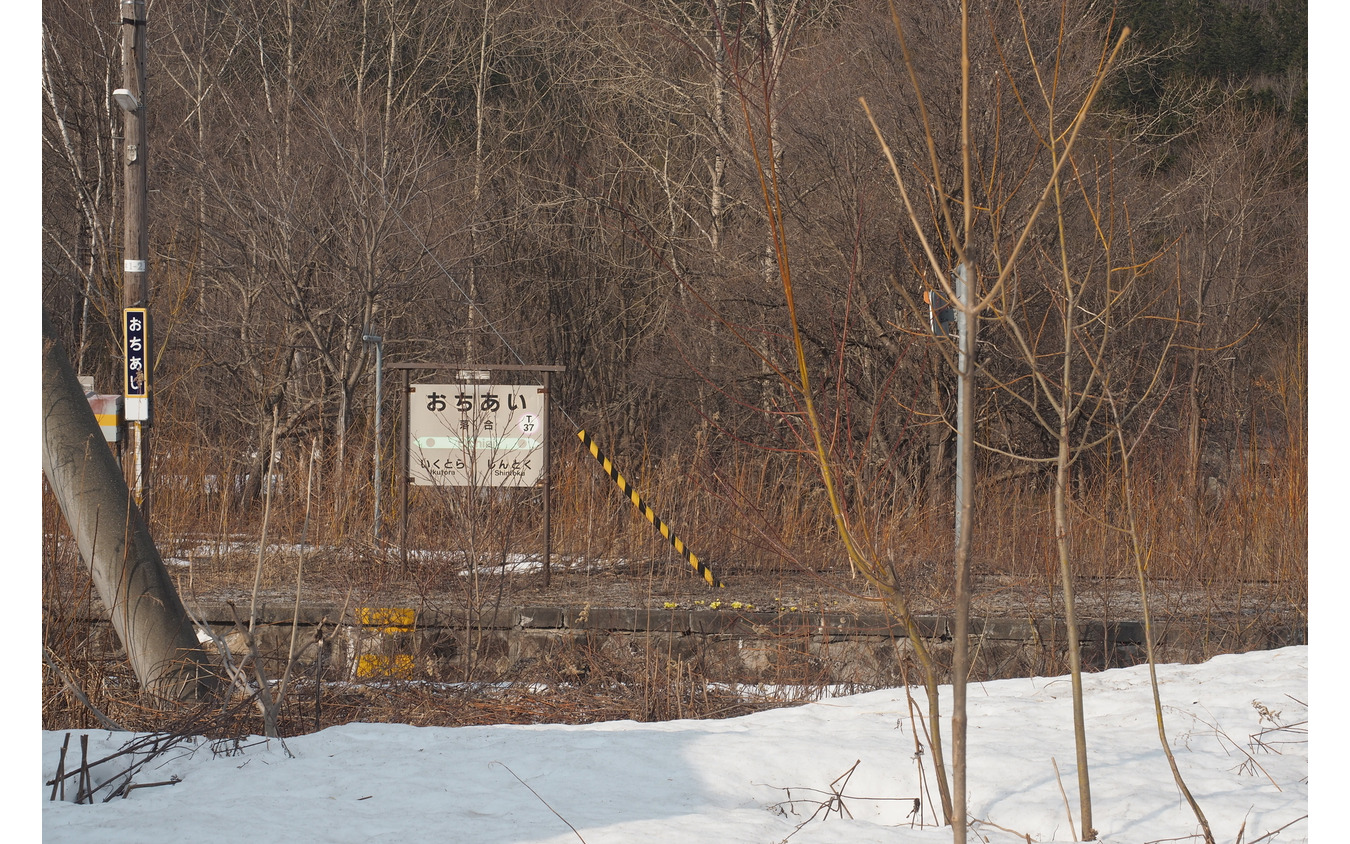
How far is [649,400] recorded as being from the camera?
15883mm

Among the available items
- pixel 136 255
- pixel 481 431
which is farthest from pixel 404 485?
pixel 136 255

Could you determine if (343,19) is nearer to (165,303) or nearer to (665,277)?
(165,303)

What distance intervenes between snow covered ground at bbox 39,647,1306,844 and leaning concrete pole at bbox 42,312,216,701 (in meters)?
0.87

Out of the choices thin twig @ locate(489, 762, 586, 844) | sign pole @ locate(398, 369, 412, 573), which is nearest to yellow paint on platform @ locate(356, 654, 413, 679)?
sign pole @ locate(398, 369, 412, 573)

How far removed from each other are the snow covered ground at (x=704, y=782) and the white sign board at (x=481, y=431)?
13.1 feet

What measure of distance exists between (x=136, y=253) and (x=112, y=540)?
4634 millimetres

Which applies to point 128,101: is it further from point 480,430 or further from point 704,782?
point 704,782

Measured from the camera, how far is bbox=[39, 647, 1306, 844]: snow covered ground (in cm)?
286

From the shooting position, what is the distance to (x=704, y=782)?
3254 millimetres

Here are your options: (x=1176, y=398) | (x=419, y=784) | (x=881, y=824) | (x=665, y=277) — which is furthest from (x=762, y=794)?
(x=665, y=277)

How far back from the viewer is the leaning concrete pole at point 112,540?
4316 millimetres

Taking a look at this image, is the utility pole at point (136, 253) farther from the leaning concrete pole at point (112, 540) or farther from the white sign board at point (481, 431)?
the leaning concrete pole at point (112, 540)

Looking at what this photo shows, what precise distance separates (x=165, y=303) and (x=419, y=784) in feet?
41.6

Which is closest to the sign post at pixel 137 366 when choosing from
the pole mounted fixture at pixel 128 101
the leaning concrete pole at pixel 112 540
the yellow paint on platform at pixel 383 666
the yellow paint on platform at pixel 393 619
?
the pole mounted fixture at pixel 128 101
